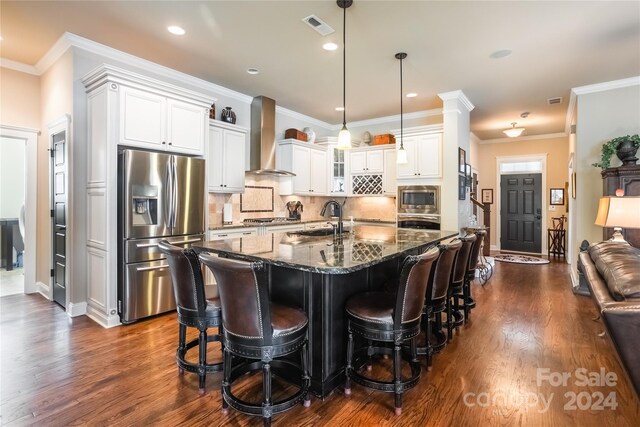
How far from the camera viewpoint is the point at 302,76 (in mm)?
4461

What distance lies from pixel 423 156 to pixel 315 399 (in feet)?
14.1

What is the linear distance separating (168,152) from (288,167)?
239cm

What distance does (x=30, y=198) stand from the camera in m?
4.35

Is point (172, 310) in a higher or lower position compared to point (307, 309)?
lower

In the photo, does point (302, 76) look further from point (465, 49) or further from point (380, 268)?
point (380, 268)

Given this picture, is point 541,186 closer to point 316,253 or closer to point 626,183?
point 626,183

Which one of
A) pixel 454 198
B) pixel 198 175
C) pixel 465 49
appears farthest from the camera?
pixel 454 198

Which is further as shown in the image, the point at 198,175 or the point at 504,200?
the point at 504,200

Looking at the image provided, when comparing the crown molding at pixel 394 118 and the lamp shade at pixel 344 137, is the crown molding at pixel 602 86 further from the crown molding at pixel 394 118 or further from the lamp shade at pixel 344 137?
the lamp shade at pixel 344 137

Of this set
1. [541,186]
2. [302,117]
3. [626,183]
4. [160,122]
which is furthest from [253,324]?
[541,186]

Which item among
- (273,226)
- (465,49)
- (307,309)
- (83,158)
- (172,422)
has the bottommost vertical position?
(172,422)

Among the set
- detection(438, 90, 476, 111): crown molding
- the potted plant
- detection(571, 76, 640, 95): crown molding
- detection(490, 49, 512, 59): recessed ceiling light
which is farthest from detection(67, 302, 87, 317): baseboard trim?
detection(571, 76, 640, 95): crown molding

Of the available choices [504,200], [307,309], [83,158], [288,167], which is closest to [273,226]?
[288,167]

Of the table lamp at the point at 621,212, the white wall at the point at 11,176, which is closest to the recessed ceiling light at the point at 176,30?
the table lamp at the point at 621,212
